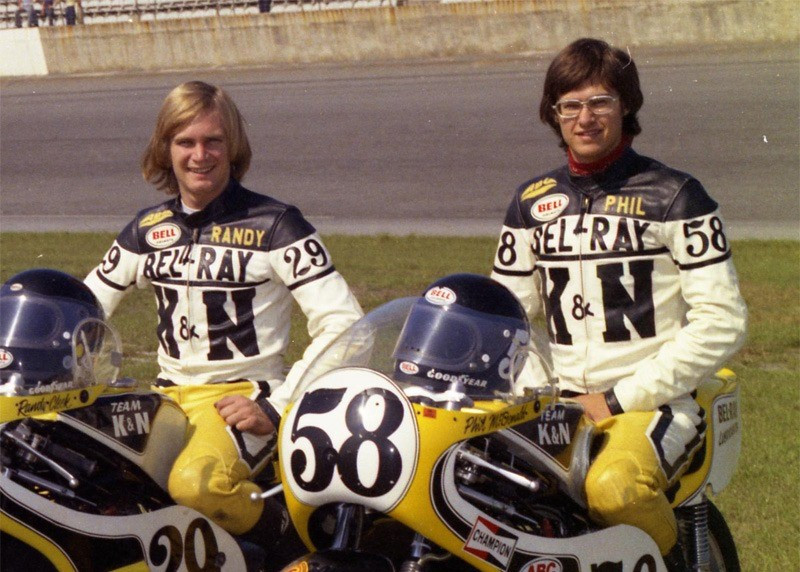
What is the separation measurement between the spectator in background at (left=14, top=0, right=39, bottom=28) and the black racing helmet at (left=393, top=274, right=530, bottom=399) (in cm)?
3280

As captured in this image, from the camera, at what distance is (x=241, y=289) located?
4125mm

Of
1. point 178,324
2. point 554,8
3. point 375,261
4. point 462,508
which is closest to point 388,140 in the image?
point 554,8

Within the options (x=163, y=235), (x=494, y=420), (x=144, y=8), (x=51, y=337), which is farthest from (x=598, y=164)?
(x=144, y=8)

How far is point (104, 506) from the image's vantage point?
3.54 meters

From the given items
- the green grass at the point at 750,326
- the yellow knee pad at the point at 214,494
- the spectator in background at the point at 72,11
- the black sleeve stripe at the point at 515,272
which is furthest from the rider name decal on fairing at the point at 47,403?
the spectator in background at the point at 72,11

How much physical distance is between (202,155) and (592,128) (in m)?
1.22

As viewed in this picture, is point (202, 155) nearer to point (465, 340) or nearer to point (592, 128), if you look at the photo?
point (592, 128)

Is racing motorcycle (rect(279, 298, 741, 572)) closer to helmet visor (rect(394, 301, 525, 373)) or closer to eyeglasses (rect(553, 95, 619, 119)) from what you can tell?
helmet visor (rect(394, 301, 525, 373))

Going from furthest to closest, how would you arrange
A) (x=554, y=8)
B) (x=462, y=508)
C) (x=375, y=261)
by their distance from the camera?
1. (x=554, y=8)
2. (x=375, y=261)
3. (x=462, y=508)

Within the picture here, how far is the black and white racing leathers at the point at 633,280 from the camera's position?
12.0 ft

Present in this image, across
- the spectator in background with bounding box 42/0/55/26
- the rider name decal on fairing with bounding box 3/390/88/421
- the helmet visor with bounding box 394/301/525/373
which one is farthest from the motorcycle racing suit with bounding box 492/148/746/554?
the spectator in background with bounding box 42/0/55/26

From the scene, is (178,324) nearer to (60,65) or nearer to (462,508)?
(462,508)

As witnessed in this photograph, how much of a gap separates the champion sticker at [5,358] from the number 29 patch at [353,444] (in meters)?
0.85

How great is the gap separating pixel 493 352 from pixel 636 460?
1.94ft
